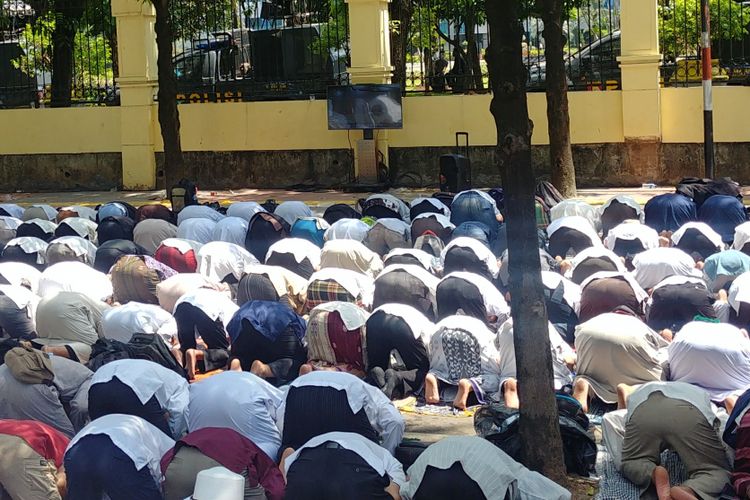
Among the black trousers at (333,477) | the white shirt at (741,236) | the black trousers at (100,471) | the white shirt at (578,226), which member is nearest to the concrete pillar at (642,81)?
the white shirt at (578,226)

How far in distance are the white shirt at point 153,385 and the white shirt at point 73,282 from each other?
4.03 metres

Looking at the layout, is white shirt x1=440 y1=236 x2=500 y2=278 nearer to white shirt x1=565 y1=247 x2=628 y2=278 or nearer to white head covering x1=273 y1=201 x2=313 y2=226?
white shirt x1=565 y1=247 x2=628 y2=278

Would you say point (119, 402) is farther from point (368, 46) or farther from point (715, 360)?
point (368, 46)

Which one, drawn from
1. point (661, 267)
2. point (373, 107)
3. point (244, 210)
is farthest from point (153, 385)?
point (373, 107)

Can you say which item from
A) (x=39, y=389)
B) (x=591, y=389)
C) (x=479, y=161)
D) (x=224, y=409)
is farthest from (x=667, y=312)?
(x=479, y=161)

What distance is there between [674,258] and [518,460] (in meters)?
5.60

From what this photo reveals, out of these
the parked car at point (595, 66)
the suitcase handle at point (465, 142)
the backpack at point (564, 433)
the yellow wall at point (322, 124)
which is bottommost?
the backpack at point (564, 433)

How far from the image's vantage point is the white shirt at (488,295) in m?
12.7

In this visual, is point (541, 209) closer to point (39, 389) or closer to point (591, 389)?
point (591, 389)

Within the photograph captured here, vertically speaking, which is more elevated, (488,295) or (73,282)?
(73,282)

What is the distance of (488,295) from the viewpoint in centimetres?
1279

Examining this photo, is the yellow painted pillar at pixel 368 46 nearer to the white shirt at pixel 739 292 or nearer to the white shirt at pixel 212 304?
the white shirt at pixel 212 304

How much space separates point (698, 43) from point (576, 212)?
7.22 m

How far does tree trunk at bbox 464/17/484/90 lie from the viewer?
23625 mm
